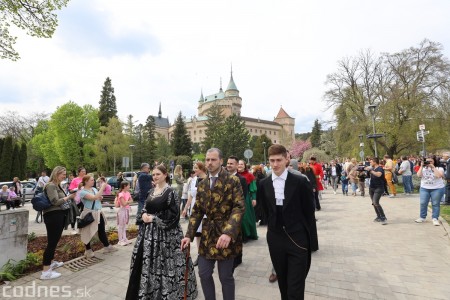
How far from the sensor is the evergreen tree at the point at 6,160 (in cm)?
3325

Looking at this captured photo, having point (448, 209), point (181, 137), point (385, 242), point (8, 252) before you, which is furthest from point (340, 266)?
point (181, 137)

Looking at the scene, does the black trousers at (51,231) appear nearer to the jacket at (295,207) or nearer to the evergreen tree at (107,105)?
the jacket at (295,207)

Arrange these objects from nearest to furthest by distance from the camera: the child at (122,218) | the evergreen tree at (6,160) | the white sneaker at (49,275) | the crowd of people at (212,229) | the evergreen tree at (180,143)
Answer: the crowd of people at (212,229) < the white sneaker at (49,275) < the child at (122,218) < the evergreen tree at (6,160) < the evergreen tree at (180,143)

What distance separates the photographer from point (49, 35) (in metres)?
8.86

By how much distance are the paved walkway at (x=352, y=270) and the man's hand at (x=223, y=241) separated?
156 centimetres

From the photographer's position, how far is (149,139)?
56.0m

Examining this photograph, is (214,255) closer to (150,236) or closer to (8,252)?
(150,236)

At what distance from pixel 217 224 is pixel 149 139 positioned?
2197 inches

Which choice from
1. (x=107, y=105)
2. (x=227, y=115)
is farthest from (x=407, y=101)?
(x=227, y=115)

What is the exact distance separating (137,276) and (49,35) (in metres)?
9.33

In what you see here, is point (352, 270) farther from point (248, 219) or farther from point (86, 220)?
point (86, 220)

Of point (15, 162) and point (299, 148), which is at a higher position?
point (299, 148)

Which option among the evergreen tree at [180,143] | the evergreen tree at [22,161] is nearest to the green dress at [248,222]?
the evergreen tree at [22,161]

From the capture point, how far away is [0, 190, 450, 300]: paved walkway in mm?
3792
